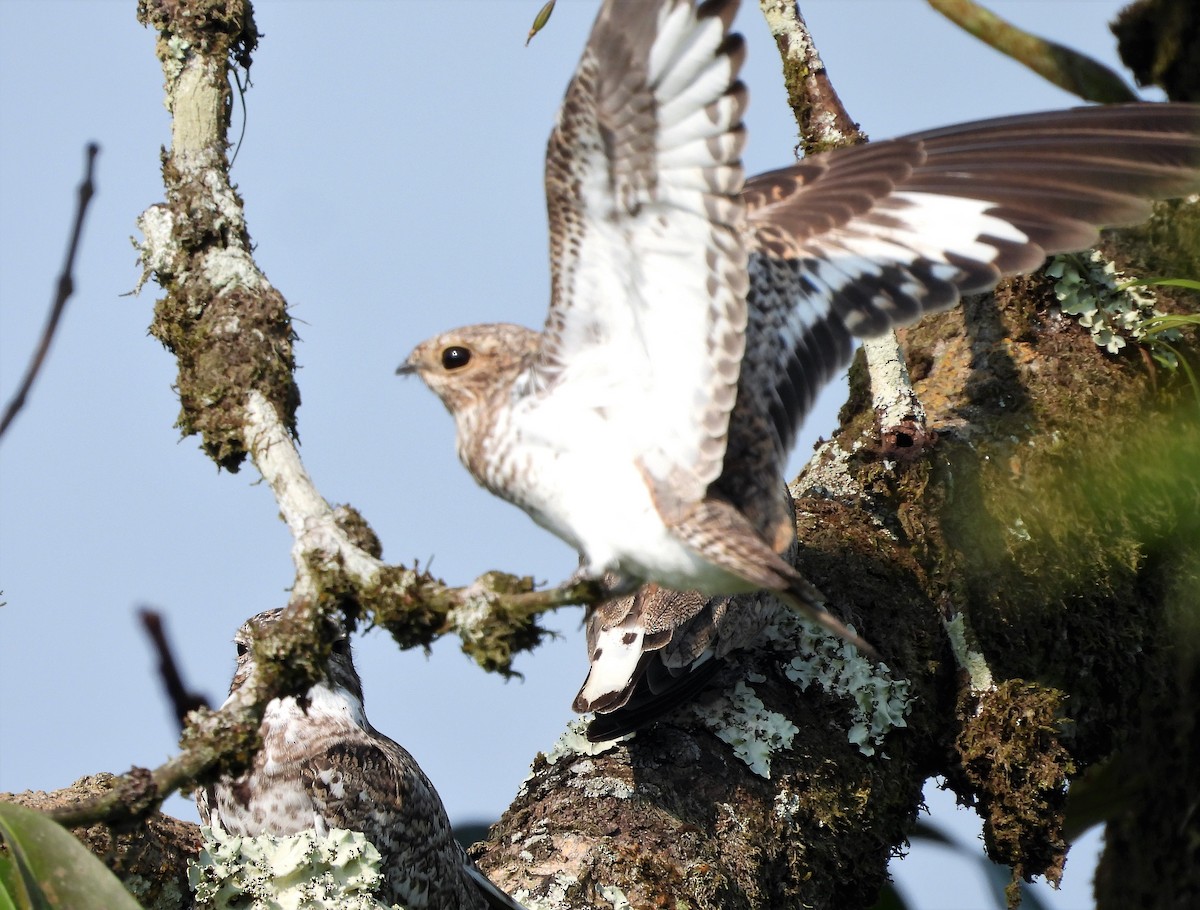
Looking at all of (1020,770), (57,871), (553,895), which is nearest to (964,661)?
(1020,770)

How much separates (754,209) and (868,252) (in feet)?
0.99

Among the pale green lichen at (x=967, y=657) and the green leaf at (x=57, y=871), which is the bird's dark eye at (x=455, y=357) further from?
the pale green lichen at (x=967, y=657)

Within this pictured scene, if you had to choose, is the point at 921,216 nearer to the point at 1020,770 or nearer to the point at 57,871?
the point at 1020,770

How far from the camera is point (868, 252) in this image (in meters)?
3.27

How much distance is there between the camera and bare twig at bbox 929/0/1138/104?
4.03 meters

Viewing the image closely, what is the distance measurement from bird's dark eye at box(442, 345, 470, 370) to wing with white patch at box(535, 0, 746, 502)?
0.96 feet

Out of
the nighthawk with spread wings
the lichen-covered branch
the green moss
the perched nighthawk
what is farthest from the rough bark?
the lichen-covered branch

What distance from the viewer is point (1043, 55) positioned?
4.15 m

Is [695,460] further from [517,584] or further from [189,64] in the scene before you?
[189,64]

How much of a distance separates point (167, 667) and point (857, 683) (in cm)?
190

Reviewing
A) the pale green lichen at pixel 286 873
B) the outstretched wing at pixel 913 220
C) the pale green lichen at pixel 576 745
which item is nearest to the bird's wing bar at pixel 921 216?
the outstretched wing at pixel 913 220

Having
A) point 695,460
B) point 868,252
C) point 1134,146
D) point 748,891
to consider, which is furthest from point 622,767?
point 1134,146

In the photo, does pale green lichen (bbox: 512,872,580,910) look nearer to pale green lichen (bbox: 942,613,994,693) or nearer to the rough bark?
the rough bark

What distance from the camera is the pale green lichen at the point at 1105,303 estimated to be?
442 cm
